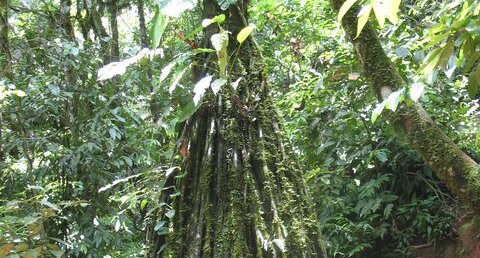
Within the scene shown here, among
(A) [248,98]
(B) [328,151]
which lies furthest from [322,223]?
(A) [248,98]

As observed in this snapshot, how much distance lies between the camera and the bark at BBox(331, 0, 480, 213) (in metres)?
2.33

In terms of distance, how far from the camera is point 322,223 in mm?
3049

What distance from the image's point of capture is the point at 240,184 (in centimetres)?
163

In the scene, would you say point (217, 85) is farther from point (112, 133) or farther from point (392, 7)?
point (112, 133)

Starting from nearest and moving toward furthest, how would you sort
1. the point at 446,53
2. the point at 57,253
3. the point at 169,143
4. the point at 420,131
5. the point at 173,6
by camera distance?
1. the point at 173,6
2. the point at 446,53
3. the point at 57,253
4. the point at 420,131
5. the point at 169,143

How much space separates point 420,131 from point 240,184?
1.24m

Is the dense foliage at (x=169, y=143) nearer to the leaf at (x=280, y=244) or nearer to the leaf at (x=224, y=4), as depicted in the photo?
the leaf at (x=224, y=4)

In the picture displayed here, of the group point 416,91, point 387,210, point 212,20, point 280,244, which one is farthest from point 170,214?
point 387,210

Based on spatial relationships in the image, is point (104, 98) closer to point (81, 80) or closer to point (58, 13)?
point (81, 80)

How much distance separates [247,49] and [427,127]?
3.71ft

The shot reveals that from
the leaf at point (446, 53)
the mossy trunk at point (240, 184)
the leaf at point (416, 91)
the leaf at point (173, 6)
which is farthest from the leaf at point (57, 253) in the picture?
the leaf at point (446, 53)

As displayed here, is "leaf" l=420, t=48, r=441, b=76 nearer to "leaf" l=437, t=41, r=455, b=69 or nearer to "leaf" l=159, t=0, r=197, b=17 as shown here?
"leaf" l=437, t=41, r=455, b=69

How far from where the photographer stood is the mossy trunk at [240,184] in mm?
1553

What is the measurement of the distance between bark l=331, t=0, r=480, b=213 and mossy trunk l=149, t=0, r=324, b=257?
A: 879mm
